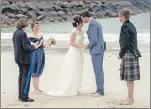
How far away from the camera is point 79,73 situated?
26.5ft

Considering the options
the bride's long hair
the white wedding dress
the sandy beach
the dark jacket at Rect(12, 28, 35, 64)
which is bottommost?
the sandy beach

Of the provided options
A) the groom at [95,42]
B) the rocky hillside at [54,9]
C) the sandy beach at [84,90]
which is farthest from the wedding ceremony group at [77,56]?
the rocky hillside at [54,9]

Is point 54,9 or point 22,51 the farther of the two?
point 54,9

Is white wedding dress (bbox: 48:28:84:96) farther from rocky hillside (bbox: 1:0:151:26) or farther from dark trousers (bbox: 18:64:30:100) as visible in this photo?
rocky hillside (bbox: 1:0:151:26)

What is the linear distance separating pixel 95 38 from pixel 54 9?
155 feet

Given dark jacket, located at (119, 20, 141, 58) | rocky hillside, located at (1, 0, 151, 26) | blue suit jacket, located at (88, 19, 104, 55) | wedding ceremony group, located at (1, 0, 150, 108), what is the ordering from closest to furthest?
dark jacket, located at (119, 20, 141, 58)
wedding ceremony group, located at (1, 0, 150, 108)
blue suit jacket, located at (88, 19, 104, 55)
rocky hillside, located at (1, 0, 151, 26)

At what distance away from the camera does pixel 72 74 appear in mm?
8039

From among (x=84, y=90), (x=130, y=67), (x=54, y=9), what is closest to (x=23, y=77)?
(x=84, y=90)

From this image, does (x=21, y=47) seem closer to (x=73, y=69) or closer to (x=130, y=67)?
(x=73, y=69)

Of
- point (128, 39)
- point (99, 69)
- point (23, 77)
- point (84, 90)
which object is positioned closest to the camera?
point (128, 39)

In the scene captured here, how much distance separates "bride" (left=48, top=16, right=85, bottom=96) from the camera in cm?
797

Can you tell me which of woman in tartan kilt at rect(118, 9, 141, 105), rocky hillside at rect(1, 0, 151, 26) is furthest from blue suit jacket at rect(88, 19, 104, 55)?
rocky hillside at rect(1, 0, 151, 26)

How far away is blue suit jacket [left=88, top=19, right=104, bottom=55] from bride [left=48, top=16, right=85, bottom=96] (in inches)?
11.3

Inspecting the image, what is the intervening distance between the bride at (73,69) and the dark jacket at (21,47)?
3.06ft
